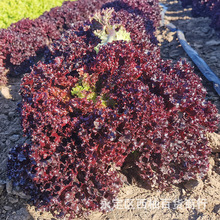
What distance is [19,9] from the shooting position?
25.3 feet

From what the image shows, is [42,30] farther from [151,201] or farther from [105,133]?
[151,201]

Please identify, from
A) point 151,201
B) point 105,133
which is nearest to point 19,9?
point 105,133

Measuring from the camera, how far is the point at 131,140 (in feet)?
9.70

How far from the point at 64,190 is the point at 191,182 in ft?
6.06

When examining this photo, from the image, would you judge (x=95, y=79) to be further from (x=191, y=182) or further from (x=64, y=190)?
(x=191, y=182)

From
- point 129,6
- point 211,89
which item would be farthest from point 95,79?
point 129,6

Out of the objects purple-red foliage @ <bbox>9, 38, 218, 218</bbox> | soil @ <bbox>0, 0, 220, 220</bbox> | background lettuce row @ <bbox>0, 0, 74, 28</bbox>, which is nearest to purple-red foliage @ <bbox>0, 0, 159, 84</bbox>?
background lettuce row @ <bbox>0, 0, 74, 28</bbox>

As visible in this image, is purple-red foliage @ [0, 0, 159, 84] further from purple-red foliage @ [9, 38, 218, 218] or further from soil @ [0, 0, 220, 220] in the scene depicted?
soil @ [0, 0, 220, 220]

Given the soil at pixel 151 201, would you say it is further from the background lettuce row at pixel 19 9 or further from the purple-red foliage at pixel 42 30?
the background lettuce row at pixel 19 9

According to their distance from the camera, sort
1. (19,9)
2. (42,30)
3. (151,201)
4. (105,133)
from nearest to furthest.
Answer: (105,133)
(151,201)
(42,30)
(19,9)

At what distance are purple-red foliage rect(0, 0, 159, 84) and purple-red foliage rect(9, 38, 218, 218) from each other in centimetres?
201

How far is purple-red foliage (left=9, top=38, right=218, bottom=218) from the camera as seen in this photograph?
2.83 metres

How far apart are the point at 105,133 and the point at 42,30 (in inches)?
212

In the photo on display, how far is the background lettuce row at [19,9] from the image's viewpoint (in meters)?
7.23
